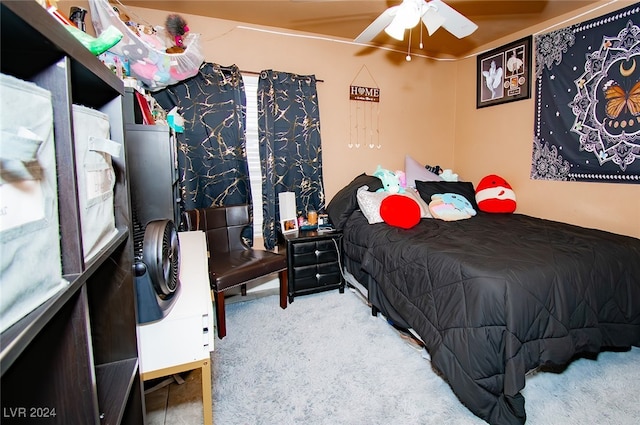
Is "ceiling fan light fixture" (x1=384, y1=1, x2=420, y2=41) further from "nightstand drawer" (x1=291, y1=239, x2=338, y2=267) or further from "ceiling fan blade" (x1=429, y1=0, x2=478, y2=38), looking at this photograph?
"nightstand drawer" (x1=291, y1=239, x2=338, y2=267)

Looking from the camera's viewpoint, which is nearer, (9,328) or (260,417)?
(9,328)

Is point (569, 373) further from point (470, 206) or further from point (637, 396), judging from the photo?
point (470, 206)

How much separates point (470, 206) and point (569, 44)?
161 cm

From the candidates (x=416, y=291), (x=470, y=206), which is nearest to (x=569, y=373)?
(x=416, y=291)

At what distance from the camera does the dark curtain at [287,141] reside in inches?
121

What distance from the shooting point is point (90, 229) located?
Result: 0.72 m

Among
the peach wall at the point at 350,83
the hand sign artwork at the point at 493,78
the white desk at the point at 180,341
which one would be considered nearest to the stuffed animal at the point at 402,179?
the peach wall at the point at 350,83

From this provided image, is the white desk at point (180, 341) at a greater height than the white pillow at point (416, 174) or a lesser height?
lesser

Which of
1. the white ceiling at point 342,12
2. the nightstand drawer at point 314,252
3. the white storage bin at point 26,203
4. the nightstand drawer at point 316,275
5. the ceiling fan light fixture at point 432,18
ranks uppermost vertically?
the white ceiling at point 342,12

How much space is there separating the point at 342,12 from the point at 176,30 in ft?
4.64

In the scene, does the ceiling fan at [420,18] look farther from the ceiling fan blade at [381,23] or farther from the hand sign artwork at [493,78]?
the hand sign artwork at [493,78]

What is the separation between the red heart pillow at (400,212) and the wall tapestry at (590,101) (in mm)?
1451

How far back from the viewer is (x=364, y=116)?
11.9ft

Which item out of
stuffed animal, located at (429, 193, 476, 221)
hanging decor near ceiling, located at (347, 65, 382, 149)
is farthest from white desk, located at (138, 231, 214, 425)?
hanging decor near ceiling, located at (347, 65, 382, 149)
